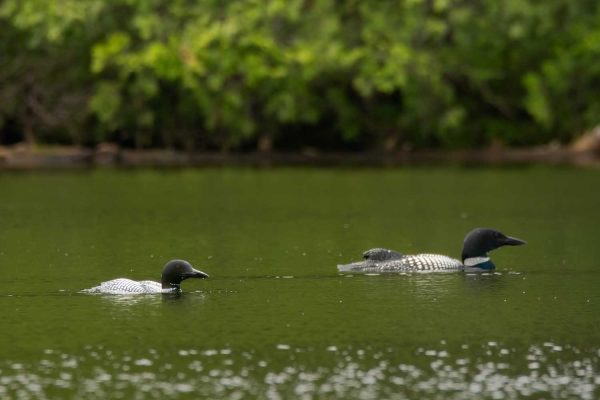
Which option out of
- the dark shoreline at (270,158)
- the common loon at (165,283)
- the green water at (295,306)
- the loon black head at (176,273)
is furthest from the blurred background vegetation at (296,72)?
the loon black head at (176,273)

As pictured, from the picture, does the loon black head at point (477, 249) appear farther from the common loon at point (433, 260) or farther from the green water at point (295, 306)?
the green water at point (295, 306)

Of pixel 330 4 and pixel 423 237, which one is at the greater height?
pixel 330 4

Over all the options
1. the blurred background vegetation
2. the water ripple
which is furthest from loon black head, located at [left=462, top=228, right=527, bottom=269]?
the blurred background vegetation

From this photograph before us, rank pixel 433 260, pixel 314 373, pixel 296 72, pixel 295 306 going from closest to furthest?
1. pixel 314 373
2. pixel 295 306
3. pixel 433 260
4. pixel 296 72

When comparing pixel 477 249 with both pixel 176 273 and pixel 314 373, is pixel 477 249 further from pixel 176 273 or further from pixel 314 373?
pixel 314 373

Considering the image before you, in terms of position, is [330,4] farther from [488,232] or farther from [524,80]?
[488,232]

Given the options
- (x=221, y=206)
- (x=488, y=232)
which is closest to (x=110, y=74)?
(x=221, y=206)

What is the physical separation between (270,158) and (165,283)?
34.7 metres

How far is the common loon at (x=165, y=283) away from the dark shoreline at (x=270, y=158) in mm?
29811

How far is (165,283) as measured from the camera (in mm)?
18922

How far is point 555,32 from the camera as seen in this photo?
184 ft

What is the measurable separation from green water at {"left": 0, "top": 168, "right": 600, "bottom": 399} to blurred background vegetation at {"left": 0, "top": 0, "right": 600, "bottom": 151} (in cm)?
1973

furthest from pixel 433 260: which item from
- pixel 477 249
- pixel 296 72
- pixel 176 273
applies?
pixel 296 72

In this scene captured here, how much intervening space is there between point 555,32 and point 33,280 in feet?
124
